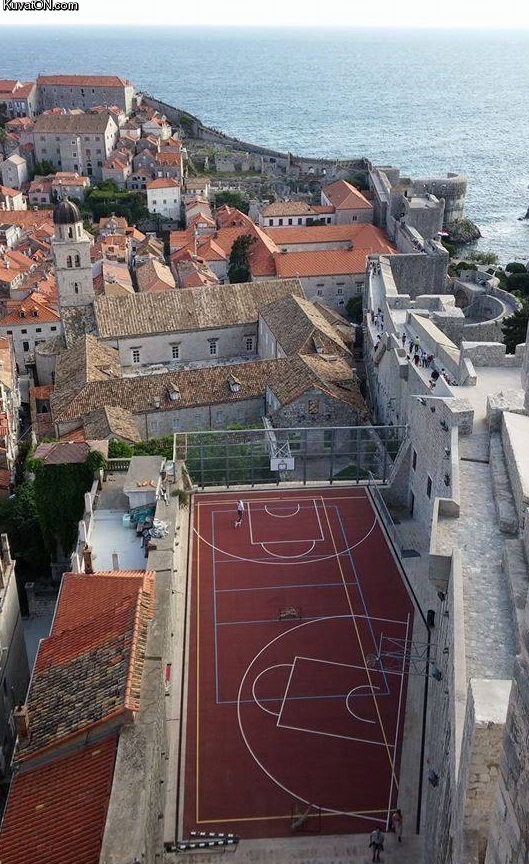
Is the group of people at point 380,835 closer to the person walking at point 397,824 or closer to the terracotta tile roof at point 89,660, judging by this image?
the person walking at point 397,824

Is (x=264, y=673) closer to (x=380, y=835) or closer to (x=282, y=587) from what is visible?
(x=282, y=587)

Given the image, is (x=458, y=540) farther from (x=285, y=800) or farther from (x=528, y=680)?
(x=528, y=680)

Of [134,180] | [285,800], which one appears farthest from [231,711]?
[134,180]

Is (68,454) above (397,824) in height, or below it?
below

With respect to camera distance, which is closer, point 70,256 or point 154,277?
point 70,256

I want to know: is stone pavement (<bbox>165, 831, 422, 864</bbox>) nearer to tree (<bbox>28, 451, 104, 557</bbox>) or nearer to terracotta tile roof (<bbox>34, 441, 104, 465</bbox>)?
tree (<bbox>28, 451, 104, 557</bbox>)

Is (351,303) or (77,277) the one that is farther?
(351,303)

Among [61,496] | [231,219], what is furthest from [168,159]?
[61,496]

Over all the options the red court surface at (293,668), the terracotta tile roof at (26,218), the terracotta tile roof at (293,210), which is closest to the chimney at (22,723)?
the red court surface at (293,668)
